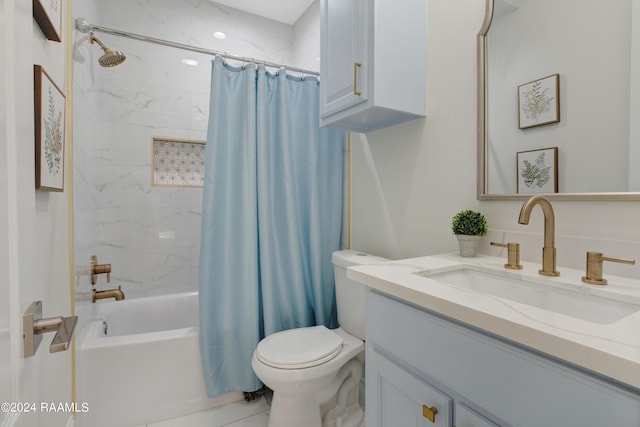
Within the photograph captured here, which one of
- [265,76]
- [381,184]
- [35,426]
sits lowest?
[35,426]

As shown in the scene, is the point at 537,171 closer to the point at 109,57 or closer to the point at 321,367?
the point at 321,367

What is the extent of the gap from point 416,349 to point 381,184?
1.05m

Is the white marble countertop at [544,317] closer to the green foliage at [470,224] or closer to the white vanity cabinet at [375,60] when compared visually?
the green foliage at [470,224]

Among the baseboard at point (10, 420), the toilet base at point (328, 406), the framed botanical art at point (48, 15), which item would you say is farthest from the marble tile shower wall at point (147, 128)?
the baseboard at point (10, 420)

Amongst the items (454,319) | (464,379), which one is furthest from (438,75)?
(464,379)

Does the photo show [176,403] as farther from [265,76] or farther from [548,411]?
[265,76]

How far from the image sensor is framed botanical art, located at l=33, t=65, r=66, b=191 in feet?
2.51

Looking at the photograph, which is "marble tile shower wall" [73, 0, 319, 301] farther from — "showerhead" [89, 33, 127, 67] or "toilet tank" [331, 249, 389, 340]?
"toilet tank" [331, 249, 389, 340]

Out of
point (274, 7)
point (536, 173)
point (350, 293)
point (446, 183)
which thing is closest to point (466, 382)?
point (536, 173)

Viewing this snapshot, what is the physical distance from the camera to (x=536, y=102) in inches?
40.2

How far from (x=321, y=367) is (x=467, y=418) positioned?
31.2 inches

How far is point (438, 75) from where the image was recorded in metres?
1.35

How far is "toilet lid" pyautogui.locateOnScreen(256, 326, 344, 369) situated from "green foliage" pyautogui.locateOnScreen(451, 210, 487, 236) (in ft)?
2.61

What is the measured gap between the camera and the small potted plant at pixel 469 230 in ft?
3.61
